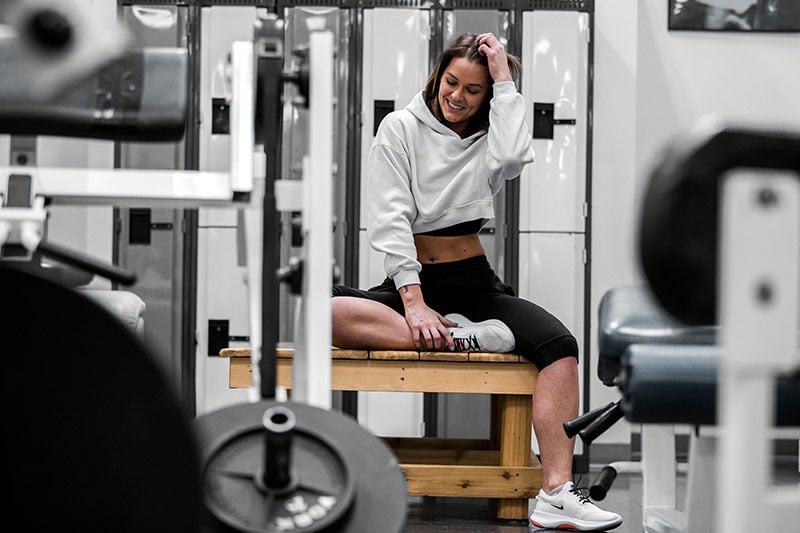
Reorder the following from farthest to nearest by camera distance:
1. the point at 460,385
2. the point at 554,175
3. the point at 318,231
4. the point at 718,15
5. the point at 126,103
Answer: the point at 718,15 < the point at 554,175 < the point at 460,385 < the point at 126,103 < the point at 318,231

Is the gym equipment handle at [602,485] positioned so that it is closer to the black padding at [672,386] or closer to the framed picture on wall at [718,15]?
the black padding at [672,386]

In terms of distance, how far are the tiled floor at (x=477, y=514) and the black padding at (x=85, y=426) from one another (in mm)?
1804

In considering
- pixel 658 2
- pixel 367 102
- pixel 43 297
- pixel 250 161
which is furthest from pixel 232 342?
pixel 43 297

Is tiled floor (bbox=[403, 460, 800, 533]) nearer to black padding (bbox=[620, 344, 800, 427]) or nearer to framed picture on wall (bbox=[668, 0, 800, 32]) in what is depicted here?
black padding (bbox=[620, 344, 800, 427])

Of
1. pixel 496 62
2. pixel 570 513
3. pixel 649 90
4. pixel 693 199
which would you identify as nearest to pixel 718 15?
pixel 649 90

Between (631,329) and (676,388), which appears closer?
(676,388)

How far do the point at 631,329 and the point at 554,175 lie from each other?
7.59 ft

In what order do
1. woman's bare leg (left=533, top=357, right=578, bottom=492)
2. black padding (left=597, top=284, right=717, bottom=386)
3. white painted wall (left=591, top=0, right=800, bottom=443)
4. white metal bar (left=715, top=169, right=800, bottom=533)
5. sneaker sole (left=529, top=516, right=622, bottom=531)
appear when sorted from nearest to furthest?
white metal bar (left=715, top=169, right=800, bottom=533) < black padding (left=597, top=284, right=717, bottom=386) < sneaker sole (left=529, top=516, right=622, bottom=531) < woman's bare leg (left=533, top=357, right=578, bottom=492) < white painted wall (left=591, top=0, right=800, bottom=443)

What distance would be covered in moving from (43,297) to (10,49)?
115cm

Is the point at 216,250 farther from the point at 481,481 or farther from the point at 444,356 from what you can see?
the point at 481,481

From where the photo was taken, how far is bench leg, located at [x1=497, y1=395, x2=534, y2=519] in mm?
2848

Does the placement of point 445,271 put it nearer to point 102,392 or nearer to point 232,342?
point 232,342

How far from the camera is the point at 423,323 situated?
282 centimetres

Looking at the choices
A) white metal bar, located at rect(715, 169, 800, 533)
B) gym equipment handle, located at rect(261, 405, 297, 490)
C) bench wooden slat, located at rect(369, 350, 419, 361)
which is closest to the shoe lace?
bench wooden slat, located at rect(369, 350, 419, 361)
